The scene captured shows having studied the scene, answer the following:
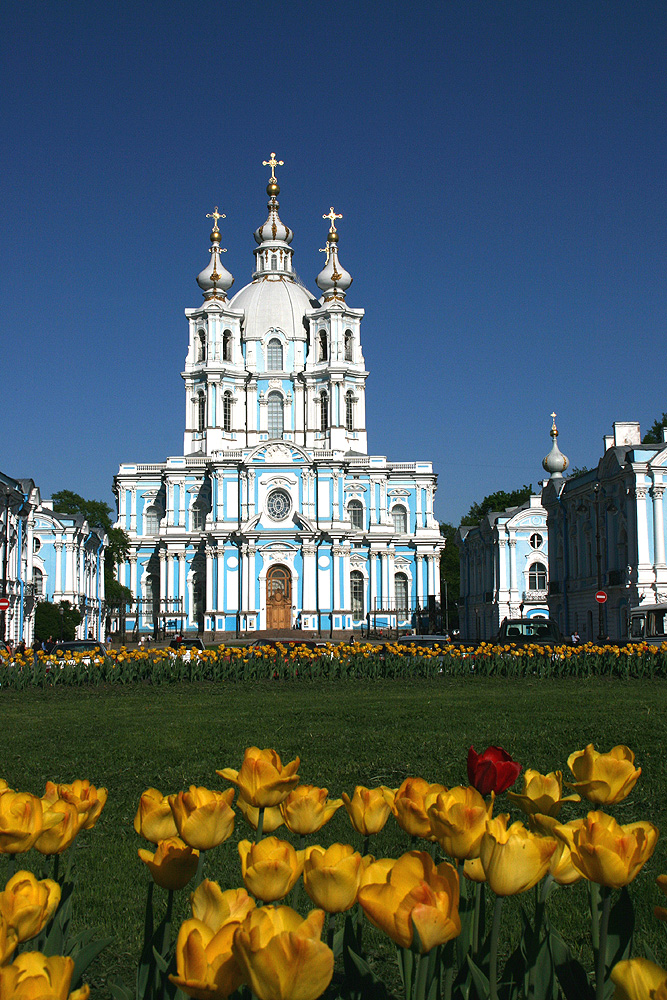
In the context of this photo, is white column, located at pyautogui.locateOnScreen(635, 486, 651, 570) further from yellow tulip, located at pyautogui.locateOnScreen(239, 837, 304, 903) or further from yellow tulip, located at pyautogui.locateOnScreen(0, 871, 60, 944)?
yellow tulip, located at pyautogui.locateOnScreen(0, 871, 60, 944)

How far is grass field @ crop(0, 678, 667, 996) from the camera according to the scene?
580cm

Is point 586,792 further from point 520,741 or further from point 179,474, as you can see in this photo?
point 179,474

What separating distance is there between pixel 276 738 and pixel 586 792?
26.5 ft

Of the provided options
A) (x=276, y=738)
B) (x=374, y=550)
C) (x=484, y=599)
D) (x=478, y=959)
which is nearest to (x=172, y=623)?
(x=374, y=550)

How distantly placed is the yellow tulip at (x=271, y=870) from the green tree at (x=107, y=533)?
63033 mm

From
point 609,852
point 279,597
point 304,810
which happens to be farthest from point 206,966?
point 279,597

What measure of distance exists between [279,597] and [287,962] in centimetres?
5909

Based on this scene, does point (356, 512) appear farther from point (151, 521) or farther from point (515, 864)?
point (515, 864)

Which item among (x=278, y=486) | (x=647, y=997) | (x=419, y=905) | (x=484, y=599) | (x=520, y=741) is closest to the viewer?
(x=647, y=997)

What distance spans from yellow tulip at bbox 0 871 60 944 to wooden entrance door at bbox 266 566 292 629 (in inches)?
2298

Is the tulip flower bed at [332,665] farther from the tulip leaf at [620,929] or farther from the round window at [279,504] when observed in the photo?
the round window at [279,504]

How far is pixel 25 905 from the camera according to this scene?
2250 mm

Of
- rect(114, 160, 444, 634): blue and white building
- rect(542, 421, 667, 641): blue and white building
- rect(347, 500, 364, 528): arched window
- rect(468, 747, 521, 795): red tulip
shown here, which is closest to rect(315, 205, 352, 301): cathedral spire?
rect(114, 160, 444, 634): blue and white building

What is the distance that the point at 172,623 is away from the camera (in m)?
61.8
